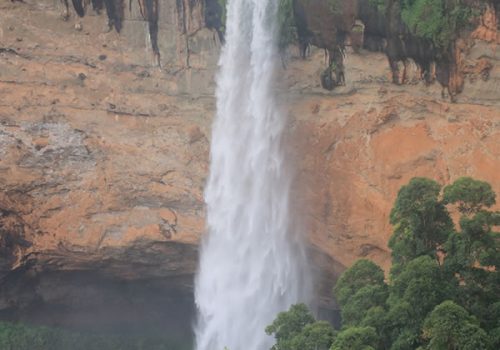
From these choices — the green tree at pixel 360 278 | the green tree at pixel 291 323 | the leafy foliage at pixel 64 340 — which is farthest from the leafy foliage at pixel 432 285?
the leafy foliage at pixel 64 340

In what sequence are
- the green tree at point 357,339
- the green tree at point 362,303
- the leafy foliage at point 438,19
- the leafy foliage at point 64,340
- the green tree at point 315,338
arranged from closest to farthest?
the green tree at point 357,339, the green tree at point 315,338, the green tree at point 362,303, the leafy foliage at point 438,19, the leafy foliage at point 64,340

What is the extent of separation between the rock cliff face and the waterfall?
476 mm

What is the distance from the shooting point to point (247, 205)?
24.0 metres

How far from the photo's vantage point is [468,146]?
69.9ft

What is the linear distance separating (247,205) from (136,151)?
367cm

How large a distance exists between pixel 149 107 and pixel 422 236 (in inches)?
442

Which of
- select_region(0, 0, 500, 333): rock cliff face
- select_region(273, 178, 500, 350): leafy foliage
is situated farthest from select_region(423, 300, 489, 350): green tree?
select_region(0, 0, 500, 333): rock cliff face

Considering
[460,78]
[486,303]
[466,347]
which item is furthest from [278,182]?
[466,347]

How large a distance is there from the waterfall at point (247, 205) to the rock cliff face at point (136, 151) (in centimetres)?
48

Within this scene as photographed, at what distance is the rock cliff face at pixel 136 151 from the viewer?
886 inches

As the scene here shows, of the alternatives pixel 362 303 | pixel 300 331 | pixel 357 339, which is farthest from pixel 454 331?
pixel 300 331

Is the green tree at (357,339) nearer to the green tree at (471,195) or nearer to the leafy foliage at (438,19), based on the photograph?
the green tree at (471,195)

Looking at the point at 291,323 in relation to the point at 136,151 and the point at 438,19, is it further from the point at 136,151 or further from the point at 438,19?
the point at 136,151

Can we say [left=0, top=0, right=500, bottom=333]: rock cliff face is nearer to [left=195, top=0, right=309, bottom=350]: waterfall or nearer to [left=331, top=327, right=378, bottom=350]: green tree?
[left=195, top=0, right=309, bottom=350]: waterfall
